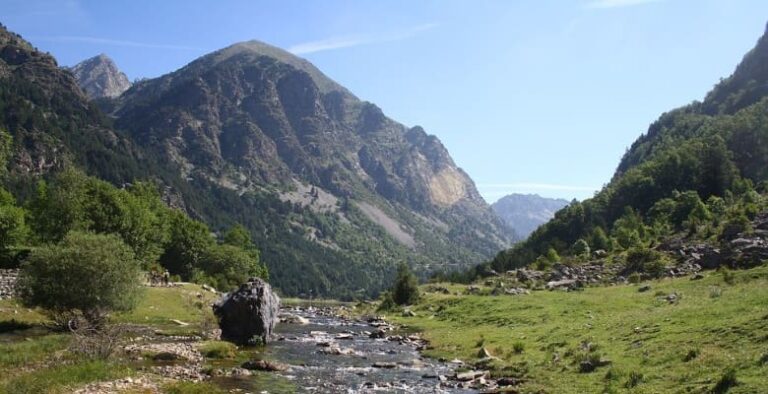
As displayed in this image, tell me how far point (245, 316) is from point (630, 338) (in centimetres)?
3547

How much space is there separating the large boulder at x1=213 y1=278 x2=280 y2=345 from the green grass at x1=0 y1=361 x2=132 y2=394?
20964mm

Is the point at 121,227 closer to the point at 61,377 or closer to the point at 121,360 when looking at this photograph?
the point at 121,360

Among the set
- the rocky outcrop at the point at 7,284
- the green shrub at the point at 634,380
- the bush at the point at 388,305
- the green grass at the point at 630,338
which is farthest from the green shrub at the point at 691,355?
the bush at the point at 388,305

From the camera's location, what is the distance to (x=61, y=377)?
29281 mm

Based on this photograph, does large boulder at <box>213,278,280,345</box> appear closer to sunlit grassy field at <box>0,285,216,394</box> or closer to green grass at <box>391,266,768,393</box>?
sunlit grassy field at <box>0,285,216,394</box>

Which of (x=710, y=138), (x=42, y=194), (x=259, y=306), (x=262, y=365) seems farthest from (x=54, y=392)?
(x=710, y=138)

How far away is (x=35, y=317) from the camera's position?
2191 inches

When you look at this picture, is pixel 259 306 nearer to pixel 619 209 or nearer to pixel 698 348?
pixel 698 348

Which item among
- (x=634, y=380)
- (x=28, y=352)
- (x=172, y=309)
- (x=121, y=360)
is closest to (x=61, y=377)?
(x=121, y=360)

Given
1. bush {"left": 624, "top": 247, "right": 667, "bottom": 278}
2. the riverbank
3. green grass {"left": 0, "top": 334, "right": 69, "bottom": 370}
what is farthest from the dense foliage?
bush {"left": 624, "top": 247, "right": 667, "bottom": 278}

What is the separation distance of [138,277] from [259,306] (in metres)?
12.9

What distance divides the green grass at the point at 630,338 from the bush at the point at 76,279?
1213 inches

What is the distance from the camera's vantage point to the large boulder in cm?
5556

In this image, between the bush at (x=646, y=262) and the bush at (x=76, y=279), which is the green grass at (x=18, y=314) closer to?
the bush at (x=76, y=279)
